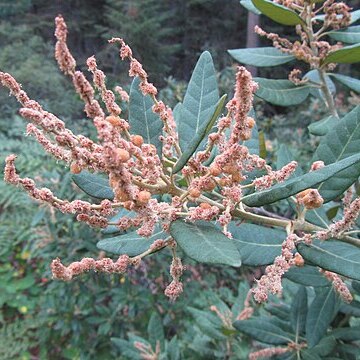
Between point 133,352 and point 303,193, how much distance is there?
1467 mm

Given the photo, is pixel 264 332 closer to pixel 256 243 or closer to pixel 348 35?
pixel 256 243

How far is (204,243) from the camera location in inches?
26.4

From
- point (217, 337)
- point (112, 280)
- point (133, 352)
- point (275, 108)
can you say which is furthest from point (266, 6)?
point (275, 108)

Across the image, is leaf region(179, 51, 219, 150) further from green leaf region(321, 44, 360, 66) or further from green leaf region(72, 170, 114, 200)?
green leaf region(321, 44, 360, 66)

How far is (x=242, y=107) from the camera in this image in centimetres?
58

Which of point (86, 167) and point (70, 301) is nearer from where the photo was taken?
point (86, 167)

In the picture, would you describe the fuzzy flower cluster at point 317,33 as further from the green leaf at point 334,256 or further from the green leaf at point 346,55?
the green leaf at point 334,256

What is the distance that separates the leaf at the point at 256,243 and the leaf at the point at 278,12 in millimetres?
529

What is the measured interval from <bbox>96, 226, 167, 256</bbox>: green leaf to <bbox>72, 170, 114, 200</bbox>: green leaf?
8cm

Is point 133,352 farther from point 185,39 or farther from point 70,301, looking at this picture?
Result: point 185,39

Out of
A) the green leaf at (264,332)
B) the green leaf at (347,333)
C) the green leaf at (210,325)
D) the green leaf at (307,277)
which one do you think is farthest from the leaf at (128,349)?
the green leaf at (307,277)

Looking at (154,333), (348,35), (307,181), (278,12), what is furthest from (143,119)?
(154,333)

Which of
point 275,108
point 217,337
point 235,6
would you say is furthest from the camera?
point 235,6

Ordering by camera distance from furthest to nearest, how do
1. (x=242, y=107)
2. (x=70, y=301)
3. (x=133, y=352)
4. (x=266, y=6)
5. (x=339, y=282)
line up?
1. (x=70, y=301)
2. (x=133, y=352)
3. (x=266, y=6)
4. (x=339, y=282)
5. (x=242, y=107)
